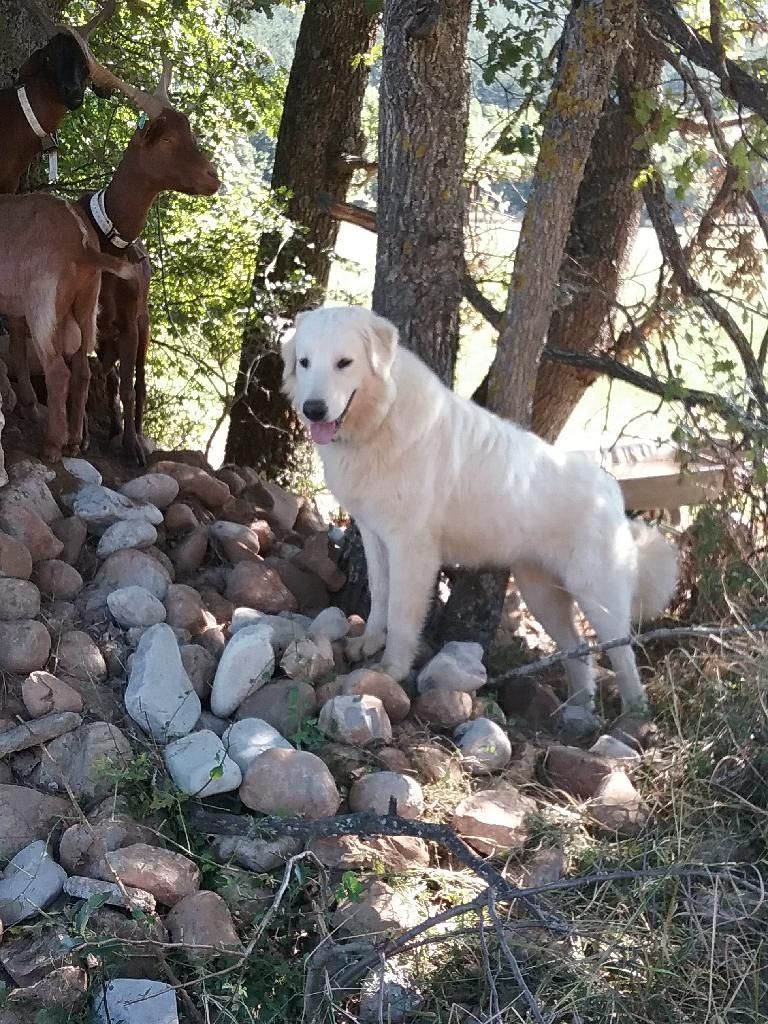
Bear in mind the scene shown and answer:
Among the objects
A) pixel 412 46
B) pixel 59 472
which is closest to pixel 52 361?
pixel 59 472

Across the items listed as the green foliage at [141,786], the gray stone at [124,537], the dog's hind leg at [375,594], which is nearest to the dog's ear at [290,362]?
the dog's hind leg at [375,594]

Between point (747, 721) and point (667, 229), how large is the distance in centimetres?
268

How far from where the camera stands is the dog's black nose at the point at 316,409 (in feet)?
12.5

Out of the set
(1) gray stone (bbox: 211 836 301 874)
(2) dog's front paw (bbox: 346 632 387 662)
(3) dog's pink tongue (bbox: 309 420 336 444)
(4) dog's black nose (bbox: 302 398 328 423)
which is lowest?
(1) gray stone (bbox: 211 836 301 874)

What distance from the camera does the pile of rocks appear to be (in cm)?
296

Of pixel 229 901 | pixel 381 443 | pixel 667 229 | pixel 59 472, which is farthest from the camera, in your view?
pixel 667 229

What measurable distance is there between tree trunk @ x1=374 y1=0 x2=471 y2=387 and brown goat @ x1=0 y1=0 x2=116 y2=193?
1.40 meters

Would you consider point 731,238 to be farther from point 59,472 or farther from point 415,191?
point 59,472

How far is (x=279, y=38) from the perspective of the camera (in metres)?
8.35

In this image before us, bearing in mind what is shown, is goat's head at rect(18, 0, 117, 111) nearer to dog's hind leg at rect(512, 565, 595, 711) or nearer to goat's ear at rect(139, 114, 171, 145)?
goat's ear at rect(139, 114, 171, 145)

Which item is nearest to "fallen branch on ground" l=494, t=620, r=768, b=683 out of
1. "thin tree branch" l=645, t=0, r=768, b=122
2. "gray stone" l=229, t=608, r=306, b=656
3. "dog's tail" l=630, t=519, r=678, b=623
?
"dog's tail" l=630, t=519, r=678, b=623

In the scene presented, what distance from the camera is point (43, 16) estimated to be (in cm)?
504

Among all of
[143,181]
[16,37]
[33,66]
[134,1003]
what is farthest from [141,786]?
[16,37]

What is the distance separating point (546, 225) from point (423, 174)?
1.85ft
